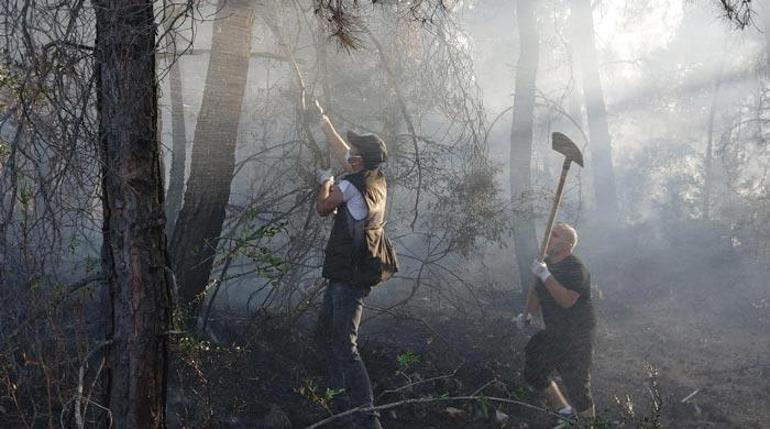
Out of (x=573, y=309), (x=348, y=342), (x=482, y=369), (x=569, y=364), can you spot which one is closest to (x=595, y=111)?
(x=482, y=369)

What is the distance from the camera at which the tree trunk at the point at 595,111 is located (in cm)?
1848

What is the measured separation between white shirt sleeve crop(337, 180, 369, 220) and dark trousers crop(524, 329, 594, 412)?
79.4 inches

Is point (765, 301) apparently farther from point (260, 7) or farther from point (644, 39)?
point (644, 39)

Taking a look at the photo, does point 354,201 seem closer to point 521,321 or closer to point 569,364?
point 521,321

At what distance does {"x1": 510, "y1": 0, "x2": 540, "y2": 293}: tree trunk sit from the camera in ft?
36.5

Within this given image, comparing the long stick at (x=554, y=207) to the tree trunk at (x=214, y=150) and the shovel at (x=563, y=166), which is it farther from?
the tree trunk at (x=214, y=150)

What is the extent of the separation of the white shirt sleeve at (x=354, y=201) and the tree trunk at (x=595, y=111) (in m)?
15.1

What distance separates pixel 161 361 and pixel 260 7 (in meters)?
3.40

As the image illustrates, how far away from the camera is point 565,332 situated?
5.58 m

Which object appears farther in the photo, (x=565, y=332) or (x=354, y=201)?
(x=565, y=332)

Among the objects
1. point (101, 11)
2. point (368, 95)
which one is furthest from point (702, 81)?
point (101, 11)

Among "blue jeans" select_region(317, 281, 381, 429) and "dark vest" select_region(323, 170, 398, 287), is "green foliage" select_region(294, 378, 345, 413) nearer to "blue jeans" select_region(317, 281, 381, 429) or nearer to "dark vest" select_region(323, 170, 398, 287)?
"blue jeans" select_region(317, 281, 381, 429)

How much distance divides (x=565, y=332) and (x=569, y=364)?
254 mm

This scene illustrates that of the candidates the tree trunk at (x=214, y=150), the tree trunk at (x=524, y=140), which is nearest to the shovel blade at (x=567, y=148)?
the tree trunk at (x=214, y=150)
